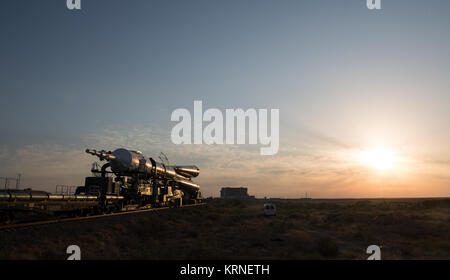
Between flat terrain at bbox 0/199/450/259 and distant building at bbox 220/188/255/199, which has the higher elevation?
flat terrain at bbox 0/199/450/259

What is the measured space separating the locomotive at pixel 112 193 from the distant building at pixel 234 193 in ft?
382

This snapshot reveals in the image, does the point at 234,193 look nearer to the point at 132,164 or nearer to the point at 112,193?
the point at 132,164

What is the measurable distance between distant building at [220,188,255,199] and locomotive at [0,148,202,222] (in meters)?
116

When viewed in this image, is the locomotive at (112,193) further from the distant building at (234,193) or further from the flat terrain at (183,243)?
the distant building at (234,193)

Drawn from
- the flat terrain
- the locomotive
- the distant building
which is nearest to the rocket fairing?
the locomotive

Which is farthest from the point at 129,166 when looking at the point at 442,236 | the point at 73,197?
the point at 442,236

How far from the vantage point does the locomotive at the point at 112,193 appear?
1764 centimetres

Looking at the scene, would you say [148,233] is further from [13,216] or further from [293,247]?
[293,247]

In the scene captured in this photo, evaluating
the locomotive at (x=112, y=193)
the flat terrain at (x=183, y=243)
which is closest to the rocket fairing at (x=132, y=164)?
the locomotive at (x=112, y=193)

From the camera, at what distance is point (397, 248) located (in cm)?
2081

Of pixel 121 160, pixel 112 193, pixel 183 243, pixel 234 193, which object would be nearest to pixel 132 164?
pixel 121 160

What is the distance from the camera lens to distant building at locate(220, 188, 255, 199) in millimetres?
163625

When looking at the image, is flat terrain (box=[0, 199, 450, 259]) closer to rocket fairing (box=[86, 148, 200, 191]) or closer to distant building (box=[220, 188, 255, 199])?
rocket fairing (box=[86, 148, 200, 191])
